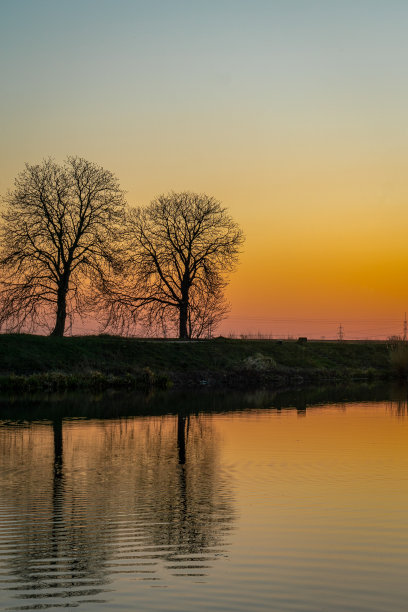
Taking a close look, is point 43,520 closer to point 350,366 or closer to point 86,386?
point 86,386

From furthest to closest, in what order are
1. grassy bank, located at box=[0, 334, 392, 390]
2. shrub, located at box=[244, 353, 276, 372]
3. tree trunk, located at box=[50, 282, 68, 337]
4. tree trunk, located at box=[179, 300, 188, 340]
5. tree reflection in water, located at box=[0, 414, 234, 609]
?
tree trunk, located at box=[179, 300, 188, 340] → tree trunk, located at box=[50, 282, 68, 337] → shrub, located at box=[244, 353, 276, 372] → grassy bank, located at box=[0, 334, 392, 390] → tree reflection in water, located at box=[0, 414, 234, 609]

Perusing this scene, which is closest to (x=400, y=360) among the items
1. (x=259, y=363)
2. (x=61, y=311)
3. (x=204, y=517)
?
(x=259, y=363)

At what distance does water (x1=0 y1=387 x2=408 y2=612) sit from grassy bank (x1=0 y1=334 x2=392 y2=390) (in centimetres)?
1764

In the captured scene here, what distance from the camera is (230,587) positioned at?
9430mm

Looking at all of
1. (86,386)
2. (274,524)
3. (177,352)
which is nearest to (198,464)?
(274,524)

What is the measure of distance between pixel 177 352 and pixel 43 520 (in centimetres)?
4099

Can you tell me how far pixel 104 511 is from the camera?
44.2 feet

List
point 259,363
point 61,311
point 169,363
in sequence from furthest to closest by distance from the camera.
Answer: point 61,311 < point 259,363 < point 169,363

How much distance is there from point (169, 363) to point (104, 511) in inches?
1486

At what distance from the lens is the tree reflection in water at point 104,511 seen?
1015 cm

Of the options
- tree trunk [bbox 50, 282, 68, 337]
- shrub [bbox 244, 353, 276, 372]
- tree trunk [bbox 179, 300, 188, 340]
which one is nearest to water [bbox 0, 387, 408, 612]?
shrub [bbox 244, 353, 276, 372]

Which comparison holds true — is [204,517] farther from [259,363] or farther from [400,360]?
[400,360]

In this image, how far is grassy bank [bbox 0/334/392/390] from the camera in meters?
44.3

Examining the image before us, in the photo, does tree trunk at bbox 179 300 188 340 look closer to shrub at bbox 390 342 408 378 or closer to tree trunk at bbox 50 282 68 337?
tree trunk at bbox 50 282 68 337
